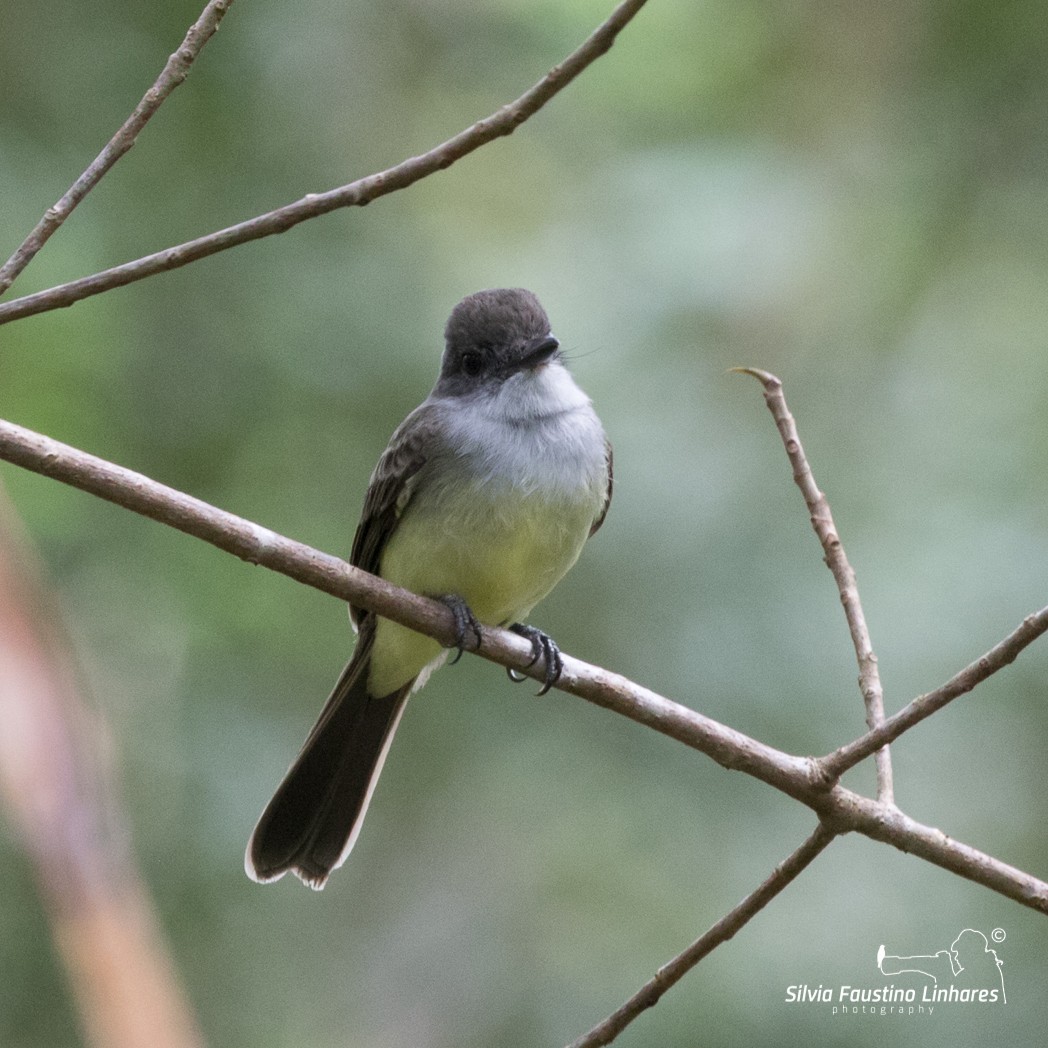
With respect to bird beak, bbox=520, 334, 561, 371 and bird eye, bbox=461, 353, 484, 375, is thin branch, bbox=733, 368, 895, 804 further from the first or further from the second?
bird eye, bbox=461, 353, 484, 375

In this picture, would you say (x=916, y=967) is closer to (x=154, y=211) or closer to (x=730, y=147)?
(x=730, y=147)

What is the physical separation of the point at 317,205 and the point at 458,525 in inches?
57.7

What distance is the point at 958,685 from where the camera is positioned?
2.73 m

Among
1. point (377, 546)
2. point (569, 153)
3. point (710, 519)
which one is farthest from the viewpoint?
point (569, 153)

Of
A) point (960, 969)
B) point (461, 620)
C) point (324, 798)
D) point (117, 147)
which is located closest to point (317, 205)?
point (117, 147)

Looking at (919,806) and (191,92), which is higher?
(191,92)

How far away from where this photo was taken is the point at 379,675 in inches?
175

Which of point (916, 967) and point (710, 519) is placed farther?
point (710, 519)

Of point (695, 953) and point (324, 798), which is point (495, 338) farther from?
point (695, 953)

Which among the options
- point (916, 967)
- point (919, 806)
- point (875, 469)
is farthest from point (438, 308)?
point (916, 967)

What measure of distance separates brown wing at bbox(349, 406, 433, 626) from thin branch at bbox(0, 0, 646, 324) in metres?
1.52

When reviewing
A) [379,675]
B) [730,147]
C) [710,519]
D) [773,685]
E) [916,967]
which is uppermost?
[730,147]

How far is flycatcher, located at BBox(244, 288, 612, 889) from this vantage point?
13.0 ft

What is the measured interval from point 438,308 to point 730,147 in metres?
1.46
